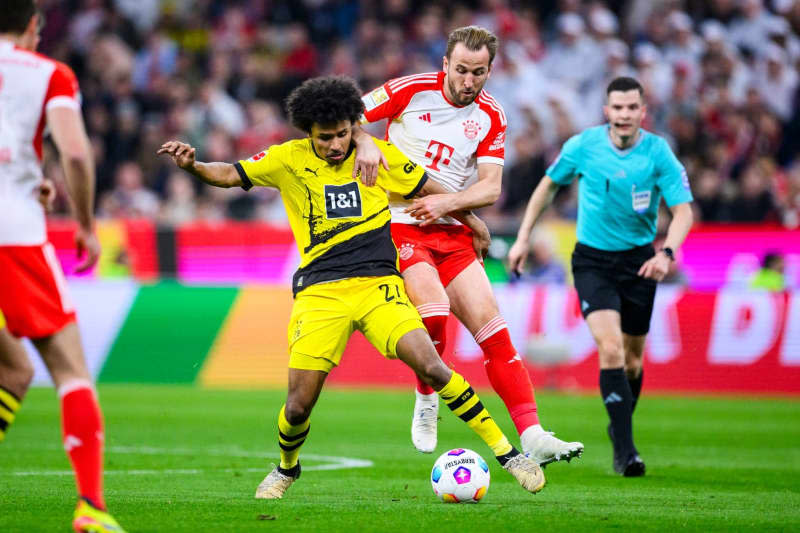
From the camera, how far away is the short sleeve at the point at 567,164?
9.75m

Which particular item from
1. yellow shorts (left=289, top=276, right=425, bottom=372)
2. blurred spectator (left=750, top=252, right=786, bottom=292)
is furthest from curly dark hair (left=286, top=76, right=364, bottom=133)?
blurred spectator (left=750, top=252, right=786, bottom=292)

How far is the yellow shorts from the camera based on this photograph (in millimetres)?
7156

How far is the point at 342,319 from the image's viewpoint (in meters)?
7.20

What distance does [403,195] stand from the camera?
25.2 ft

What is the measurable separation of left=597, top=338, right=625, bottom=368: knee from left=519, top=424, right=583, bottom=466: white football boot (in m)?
1.74

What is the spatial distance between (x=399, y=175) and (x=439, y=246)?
1.01 m

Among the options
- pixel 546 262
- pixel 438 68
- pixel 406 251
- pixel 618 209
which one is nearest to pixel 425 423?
pixel 406 251

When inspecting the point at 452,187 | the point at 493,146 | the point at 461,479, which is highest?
the point at 493,146

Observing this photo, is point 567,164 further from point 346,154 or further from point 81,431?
point 81,431

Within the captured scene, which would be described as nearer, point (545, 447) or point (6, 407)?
point (6, 407)

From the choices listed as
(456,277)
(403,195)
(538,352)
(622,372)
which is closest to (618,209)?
(622,372)

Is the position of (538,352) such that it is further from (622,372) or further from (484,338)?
(484,338)

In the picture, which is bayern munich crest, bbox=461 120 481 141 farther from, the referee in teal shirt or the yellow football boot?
the yellow football boot

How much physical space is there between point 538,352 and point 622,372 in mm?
6916
